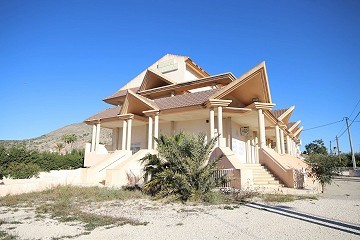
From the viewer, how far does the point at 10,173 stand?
56.0ft

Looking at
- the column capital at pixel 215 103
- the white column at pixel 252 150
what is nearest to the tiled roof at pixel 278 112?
the white column at pixel 252 150

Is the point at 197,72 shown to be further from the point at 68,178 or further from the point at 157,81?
the point at 68,178

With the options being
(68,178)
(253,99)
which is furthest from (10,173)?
(253,99)

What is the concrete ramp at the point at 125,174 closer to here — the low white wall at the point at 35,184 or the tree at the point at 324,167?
the low white wall at the point at 35,184

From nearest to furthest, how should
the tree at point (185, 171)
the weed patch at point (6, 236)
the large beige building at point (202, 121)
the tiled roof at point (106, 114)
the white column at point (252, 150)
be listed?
the weed patch at point (6, 236) → the tree at point (185, 171) → the large beige building at point (202, 121) → the tiled roof at point (106, 114) → the white column at point (252, 150)

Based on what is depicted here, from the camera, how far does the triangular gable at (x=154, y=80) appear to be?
856 inches

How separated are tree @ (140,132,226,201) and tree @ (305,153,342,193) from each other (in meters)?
5.75

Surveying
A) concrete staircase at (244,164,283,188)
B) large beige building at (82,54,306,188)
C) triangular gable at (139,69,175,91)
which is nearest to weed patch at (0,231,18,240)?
large beige building at (82,54,306,188)

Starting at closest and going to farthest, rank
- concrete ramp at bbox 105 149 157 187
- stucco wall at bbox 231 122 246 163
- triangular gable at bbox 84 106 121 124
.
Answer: concrete ramp at bbox 105 149 157 187
stucco wall at bbox 231 122 246 163
triangular gable at bbox 84 106 121 124

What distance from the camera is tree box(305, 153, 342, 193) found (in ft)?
39.2

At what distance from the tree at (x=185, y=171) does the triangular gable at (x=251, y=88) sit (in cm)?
627

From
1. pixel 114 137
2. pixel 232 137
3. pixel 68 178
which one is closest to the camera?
pixel 68 178

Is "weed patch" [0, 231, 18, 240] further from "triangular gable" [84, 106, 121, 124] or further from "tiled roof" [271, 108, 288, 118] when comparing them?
"tiled roof" [271, 108, 288, 118]

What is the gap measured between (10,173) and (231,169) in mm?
15437
